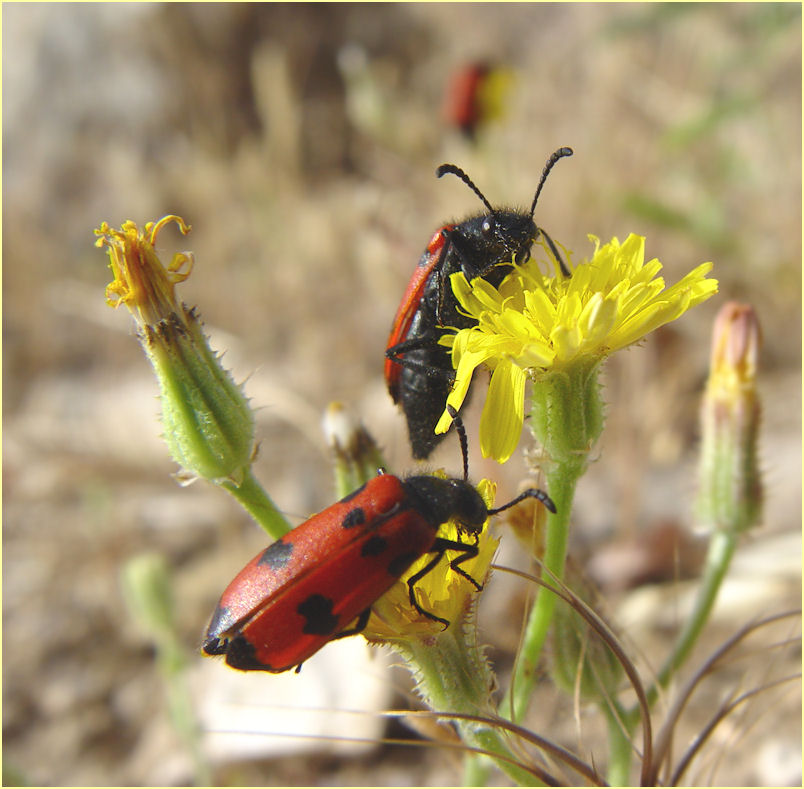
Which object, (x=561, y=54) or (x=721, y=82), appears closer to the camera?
(x=721, y=82)

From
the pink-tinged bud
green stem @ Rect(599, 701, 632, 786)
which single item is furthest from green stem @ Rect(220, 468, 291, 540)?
the pink-tinged bud

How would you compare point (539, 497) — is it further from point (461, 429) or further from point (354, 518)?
point (354, 518)

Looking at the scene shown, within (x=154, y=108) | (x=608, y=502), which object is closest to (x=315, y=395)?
(x=608, y=502)

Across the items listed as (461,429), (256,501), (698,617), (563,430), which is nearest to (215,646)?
(256,501)

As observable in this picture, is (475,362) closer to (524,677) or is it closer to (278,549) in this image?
(278,549)

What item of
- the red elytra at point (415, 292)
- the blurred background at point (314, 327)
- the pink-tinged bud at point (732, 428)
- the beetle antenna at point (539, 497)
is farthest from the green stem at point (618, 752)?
the red elytra at point (415, 292)

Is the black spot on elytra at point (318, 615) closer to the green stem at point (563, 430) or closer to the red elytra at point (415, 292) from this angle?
the green stem at point (563, 430)

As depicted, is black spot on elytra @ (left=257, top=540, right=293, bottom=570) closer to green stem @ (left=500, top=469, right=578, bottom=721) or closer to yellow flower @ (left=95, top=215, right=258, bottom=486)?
yellow flower @ (left=95, top=215, right=258, bottom=486)
